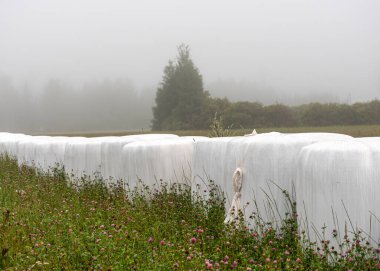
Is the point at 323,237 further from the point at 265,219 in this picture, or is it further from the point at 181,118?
the point at 181,118

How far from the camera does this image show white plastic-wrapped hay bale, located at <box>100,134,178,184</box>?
802cm

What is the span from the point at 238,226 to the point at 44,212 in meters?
2.87

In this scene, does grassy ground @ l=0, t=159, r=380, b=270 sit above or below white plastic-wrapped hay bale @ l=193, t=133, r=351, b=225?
below

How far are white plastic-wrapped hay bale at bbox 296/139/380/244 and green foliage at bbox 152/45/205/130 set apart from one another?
34111mm

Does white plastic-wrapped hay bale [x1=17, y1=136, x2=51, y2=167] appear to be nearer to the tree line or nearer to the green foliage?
the tree line

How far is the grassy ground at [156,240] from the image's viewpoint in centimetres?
406

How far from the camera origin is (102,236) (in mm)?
4484

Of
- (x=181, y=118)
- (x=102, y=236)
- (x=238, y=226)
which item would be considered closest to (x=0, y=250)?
(x=102, y=236)

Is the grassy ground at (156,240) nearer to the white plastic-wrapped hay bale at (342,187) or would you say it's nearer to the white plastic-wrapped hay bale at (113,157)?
the white plastic-wrapped hay bale at (342,187)

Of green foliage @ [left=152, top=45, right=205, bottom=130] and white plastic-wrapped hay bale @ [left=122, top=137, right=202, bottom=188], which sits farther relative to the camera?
green foliage @ [left=152, top=45, right=205, bottom=130]

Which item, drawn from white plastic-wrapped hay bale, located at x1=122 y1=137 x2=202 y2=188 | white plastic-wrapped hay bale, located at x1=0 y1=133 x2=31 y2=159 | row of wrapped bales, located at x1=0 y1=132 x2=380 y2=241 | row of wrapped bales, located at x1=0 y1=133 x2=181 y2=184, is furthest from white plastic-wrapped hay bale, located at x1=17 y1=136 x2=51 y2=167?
white plastic-wrapped hay bale, located at x1=122 y1=137 x2=202 y2=188

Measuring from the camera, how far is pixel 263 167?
17.1ft

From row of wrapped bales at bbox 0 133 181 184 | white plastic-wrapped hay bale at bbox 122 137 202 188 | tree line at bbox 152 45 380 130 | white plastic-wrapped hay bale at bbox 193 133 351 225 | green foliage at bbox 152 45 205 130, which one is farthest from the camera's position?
green foliage at bbox 152 45 205 130

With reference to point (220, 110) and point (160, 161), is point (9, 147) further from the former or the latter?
point (220, 110)
